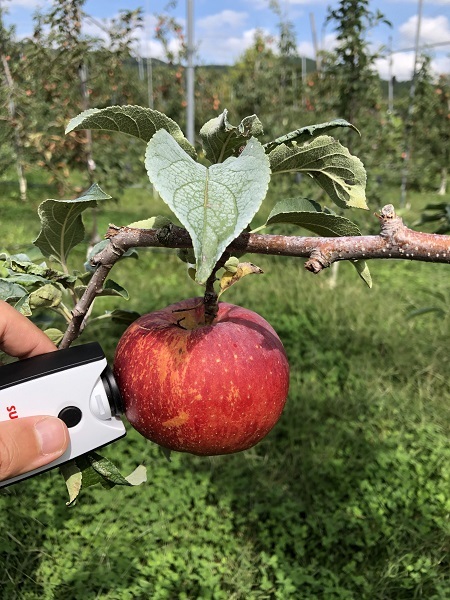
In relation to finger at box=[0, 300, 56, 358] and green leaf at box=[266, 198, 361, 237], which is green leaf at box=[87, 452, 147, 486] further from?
green leaf at box=[266, 198, 361, 237]

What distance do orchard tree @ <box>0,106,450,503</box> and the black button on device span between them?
0.24 ft

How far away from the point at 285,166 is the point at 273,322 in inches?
94.4

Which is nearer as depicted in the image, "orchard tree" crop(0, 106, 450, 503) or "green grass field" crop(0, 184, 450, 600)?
"orchard tree" crop(0, 106, 450, 503)

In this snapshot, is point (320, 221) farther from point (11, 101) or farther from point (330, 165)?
point (11, 101)

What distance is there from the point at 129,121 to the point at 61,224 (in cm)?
22

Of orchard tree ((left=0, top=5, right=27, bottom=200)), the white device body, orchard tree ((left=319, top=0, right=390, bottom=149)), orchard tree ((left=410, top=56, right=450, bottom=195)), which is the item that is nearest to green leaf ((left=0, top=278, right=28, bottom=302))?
the white device body

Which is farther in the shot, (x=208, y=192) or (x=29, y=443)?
(x=29, y=443)

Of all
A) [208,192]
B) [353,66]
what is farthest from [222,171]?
[353,66]

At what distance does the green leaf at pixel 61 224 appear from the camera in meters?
0.63

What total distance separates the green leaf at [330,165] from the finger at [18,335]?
13.0 inches

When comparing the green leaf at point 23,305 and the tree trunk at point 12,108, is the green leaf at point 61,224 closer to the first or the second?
the green leaf at point 23,305

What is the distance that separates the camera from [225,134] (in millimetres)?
551

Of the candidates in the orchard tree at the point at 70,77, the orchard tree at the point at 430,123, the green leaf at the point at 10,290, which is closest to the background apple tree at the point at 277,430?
the green leaf at the point at 10,290

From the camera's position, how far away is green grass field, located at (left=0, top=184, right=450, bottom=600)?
159cm
